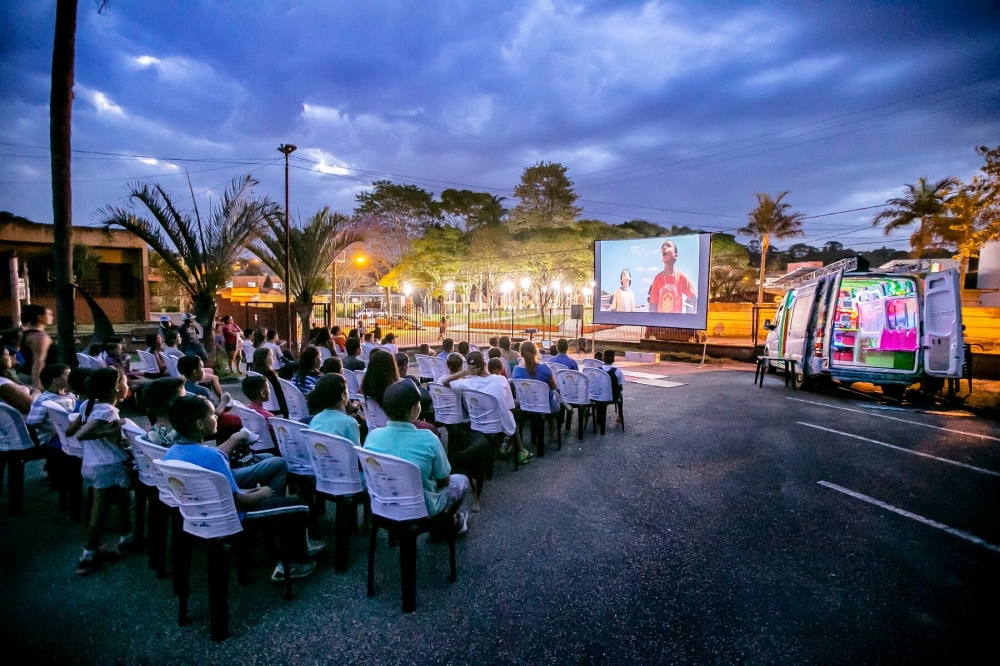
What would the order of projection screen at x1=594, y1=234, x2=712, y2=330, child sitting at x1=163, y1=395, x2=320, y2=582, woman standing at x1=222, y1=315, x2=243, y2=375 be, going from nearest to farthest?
child sitting at x1=163, y1=395, x2=320, y2=582, woman standing at x1=222, y1=315, x2=243, y2=375, projection screen at x1=594, y1=234, x2=712, y2=330

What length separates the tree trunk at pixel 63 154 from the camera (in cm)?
618

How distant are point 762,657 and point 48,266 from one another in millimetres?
25022

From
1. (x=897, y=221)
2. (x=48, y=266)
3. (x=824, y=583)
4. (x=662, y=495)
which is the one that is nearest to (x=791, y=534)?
(x=824, y=583)

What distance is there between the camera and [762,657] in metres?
2.54

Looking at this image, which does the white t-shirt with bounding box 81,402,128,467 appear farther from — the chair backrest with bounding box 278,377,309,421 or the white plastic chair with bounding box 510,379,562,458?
the white plastic chair with bounding box 510,379,562,458

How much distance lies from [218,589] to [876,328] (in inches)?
521

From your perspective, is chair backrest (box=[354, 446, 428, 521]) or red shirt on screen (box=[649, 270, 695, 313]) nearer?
chair backrest (box=[354, 446, 428, 521])

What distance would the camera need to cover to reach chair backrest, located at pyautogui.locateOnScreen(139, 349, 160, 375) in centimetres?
803

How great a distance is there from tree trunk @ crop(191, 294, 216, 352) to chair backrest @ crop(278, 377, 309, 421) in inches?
260

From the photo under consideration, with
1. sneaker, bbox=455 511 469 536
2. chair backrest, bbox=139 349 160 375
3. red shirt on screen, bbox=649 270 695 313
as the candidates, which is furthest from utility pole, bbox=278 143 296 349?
red shirt on screen, bbox=649 270 695 313

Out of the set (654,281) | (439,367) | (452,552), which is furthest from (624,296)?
(452,552)

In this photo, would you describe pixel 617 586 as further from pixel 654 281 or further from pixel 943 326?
pixel 654 281

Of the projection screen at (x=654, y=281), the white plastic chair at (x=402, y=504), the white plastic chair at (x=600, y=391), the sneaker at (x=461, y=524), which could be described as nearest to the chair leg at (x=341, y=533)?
the white plastic chair at (x=402, y=504)

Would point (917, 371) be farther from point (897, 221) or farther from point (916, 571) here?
point (897, 221)
